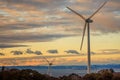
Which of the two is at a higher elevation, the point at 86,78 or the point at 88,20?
the point at 88,20

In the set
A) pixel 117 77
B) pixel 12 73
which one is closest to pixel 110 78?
pixel 117 77

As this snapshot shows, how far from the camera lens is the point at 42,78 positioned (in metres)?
96.6

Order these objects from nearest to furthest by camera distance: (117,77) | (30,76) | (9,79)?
(9,79), (30,76), (117,77)

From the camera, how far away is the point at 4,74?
8719 centimetres

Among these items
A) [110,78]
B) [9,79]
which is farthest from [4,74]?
[110,78]

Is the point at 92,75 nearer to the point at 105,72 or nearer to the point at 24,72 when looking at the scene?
the point at 105,72

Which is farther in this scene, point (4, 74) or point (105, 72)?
point (105, 72)

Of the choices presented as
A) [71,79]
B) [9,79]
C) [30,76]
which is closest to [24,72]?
[30,76]

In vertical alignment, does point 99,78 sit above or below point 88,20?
below

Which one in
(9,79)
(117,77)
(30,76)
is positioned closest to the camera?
(9,79)

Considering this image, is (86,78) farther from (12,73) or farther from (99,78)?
(12,73)

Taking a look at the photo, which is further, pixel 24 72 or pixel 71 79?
pixel 71 79

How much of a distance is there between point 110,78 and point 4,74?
1377 inches

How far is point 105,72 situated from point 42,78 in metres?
23.8
